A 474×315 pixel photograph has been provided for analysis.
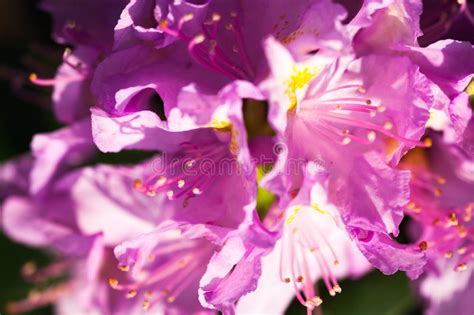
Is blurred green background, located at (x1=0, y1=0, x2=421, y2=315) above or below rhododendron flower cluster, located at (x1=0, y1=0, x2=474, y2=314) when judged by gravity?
below

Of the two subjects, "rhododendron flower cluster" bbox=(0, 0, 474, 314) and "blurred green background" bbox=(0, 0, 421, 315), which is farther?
"blurred green background" bbox=(0, 0, 421, 315)

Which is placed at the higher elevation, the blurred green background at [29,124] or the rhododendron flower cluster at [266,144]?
the rhododendron flower cluster at [266,144]

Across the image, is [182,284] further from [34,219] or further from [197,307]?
[34,219]

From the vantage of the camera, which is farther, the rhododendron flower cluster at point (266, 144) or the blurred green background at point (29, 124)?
→ the blurred green background at point (29, 124)

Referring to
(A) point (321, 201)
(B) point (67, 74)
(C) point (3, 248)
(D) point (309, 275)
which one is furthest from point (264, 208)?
(C) point (3, 248)

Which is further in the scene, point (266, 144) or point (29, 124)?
point (29, 124)
